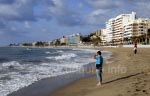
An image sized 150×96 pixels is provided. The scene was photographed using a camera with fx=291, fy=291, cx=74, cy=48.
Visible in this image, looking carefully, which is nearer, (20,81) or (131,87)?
(131,87)

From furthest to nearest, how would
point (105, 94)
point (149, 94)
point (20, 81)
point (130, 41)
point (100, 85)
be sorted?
point (130, 41), point (20, 81), point (100, 85), point (105, 94), point (149, 94)

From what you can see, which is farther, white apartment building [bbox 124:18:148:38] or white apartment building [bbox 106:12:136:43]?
white apartment building [bbox 106:12:136:43]

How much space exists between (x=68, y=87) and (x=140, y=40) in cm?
11720

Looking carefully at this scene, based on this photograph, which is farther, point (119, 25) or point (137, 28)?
point (119, 25)

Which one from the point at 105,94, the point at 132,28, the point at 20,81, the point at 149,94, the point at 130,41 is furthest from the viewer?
the point at 132,28

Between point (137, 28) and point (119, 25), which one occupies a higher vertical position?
point (119, 25)

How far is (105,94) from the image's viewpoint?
9.20 metres

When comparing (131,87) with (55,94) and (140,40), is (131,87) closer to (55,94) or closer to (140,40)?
(55,94)

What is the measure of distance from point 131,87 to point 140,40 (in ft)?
389

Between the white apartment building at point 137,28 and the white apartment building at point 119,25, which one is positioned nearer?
the white apartment building at point 137,28

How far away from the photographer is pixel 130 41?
137 m

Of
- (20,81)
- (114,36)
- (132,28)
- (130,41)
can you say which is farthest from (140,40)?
(20,81)

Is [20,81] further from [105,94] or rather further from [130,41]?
[130,41]

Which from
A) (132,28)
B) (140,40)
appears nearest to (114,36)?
(132,28)
